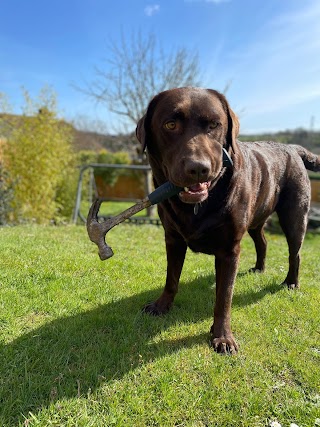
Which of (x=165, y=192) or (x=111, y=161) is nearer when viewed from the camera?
(x=165, y=192)

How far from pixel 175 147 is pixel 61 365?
1432 mm

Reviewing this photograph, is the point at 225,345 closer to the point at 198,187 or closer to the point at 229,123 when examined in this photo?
the point at 198,187

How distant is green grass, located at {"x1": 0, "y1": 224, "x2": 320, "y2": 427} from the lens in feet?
5.34

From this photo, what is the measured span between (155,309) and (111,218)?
85cm

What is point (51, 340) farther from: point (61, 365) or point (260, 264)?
point (260, 264)

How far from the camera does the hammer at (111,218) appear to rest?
2.11 metres

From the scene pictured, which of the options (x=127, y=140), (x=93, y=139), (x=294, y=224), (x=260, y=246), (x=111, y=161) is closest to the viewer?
(x=294, y=224)

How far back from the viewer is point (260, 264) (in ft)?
12.5

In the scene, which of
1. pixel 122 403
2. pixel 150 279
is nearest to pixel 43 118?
pixel 150 279

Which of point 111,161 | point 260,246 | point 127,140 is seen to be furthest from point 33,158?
point 111,161

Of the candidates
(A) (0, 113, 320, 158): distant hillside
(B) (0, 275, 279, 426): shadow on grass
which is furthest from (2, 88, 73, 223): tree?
(A) (0, 113, 320, 158): distant hillside

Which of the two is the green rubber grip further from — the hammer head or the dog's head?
the hammer head

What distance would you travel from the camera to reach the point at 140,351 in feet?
6.84

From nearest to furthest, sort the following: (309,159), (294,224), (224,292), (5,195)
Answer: (224,292) → (294,224) → (309,159) → (5,195)
